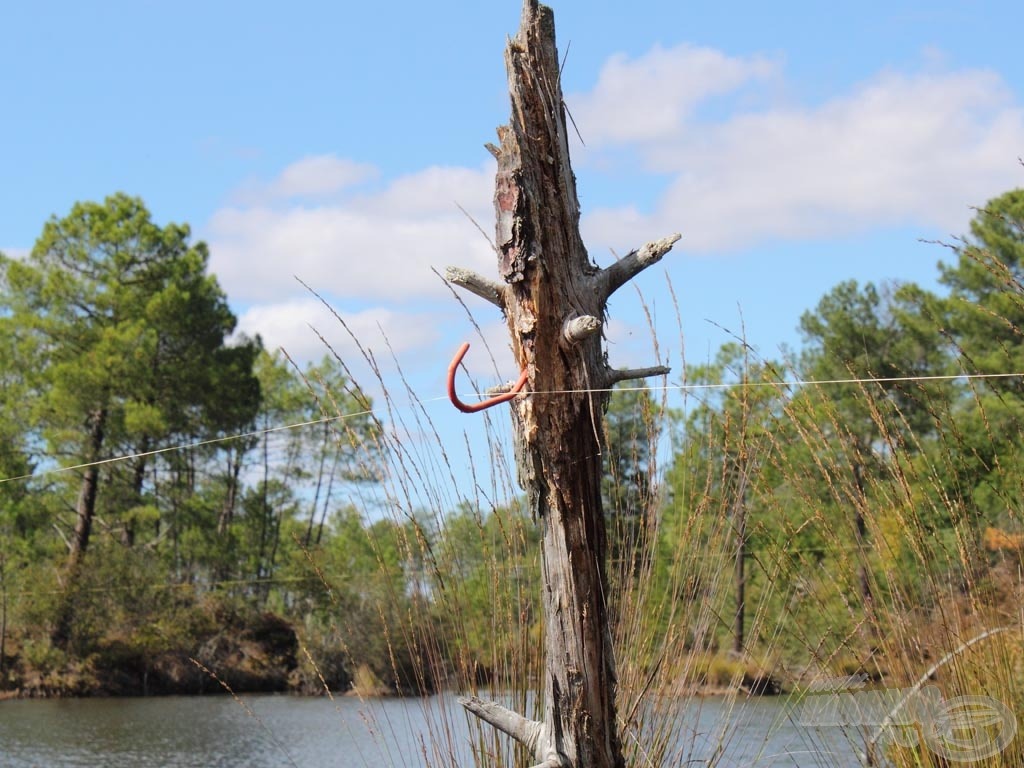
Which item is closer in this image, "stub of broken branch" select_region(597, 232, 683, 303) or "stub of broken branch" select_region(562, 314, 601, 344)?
"stub of broken branch" select_region(562, 314, 601, 344)

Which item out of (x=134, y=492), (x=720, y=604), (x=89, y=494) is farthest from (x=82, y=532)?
(x=720, y=604)

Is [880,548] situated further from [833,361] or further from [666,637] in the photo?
[833,361]

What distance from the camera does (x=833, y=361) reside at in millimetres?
23125

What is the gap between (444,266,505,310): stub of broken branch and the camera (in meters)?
2.74

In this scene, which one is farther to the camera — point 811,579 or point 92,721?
point 92,721

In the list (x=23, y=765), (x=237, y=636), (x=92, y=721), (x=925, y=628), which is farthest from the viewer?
(x=237, y=636)

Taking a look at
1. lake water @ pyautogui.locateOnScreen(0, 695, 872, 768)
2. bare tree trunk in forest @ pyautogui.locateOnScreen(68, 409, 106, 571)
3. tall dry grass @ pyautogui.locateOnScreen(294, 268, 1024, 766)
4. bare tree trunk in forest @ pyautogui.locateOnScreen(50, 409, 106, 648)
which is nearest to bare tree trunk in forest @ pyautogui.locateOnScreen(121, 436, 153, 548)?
bare tree trunk in forest @ pyautogui.locateOnScreen(50, 409, 106, 648)

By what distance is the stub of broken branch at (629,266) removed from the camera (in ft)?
8.95

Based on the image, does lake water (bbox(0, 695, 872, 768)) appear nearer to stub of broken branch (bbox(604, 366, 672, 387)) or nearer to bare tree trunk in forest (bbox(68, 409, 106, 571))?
bare tree trunk in forest (bbox(68, 409, 106, 571))

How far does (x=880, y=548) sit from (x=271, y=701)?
2145 centimetres

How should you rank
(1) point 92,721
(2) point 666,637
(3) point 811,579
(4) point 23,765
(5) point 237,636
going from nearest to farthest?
(2) point 666,637 < (3) point 811,579 < (4) point 23,765 < (1) point 92,721 < (5) point 237,636

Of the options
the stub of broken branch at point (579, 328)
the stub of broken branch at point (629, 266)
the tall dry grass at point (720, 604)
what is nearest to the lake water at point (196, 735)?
the tall dry grass at point (720, 604)

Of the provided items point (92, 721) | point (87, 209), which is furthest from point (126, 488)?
point (92, 721)

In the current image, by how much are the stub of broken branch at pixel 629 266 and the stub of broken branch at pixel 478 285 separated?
0.22m
